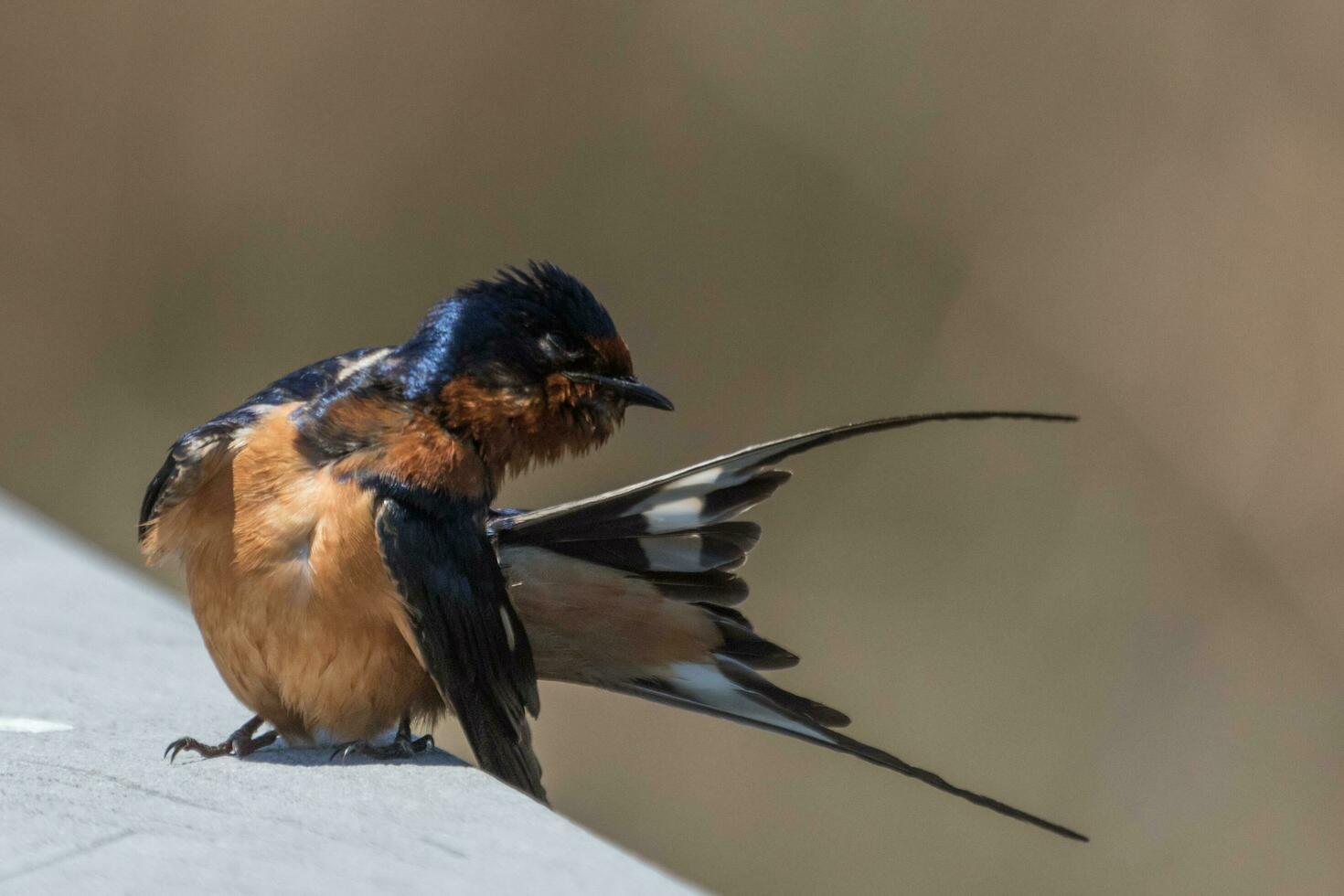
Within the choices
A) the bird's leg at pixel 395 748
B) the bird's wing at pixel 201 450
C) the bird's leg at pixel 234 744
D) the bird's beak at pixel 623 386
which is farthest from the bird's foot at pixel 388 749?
the bird's beak at pixel 623 386

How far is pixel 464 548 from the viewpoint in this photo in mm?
2070

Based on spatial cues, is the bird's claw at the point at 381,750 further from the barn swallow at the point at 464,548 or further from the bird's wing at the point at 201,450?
the bird's wing at the point at 201,450

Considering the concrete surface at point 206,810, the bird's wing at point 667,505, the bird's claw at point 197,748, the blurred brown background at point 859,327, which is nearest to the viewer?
the concrete surface at point 206,810

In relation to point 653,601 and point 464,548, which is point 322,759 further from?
point 653,601

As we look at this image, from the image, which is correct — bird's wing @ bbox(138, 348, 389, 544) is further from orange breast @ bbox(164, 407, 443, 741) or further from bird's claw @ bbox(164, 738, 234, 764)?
bird's claw @ bbox(164, 738, 234, 764)

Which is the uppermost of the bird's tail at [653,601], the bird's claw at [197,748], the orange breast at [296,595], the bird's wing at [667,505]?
the bird's wing at [667,505]

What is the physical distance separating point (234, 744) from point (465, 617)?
32cm

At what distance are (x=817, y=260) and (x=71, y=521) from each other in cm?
270

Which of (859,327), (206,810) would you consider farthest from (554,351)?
(859,327)

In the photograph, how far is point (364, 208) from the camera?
6027 mm

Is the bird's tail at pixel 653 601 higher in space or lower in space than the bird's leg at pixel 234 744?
higher

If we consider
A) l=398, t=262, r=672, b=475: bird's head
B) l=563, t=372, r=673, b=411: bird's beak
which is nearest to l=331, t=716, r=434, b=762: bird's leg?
l=398, t=262, r=672, b=475: bird's head

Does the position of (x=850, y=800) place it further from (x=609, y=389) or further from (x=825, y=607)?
(x=609, y=389)

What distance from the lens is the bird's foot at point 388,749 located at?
204 cm
